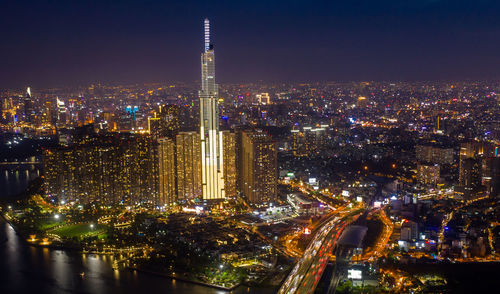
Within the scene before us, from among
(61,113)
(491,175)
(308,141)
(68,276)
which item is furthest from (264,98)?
(68,276)

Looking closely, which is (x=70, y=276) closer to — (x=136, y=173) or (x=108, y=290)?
(x=108, y=290)

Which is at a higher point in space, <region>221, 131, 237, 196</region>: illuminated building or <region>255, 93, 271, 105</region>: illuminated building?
<region>255, 93, 271, 105</region>: illuminated building

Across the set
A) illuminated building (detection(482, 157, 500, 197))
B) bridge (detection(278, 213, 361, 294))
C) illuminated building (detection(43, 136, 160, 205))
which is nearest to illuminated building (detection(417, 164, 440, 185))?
illuminated building (detection(482, 157, 500, 197))

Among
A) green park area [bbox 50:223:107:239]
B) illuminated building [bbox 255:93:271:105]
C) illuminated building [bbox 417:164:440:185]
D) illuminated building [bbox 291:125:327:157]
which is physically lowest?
green park area [bbox 50:223:107:239]

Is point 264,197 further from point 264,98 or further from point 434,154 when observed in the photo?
point 264,98

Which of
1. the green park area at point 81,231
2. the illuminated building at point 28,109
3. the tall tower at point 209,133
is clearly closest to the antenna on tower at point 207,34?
the tall tower at point 209,133

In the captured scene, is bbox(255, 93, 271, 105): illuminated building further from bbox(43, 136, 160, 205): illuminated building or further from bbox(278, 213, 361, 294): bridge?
bbox(278, 213, 361, 294): bridge

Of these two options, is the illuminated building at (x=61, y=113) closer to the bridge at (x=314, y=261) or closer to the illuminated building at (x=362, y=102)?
the illuminated building at (x=362, y=102)
